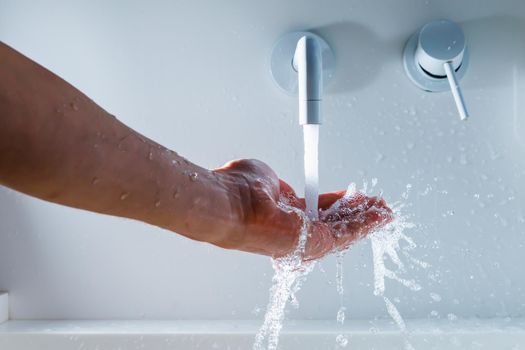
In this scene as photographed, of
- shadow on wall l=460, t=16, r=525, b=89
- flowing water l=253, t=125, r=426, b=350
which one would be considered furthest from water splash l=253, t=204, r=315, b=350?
shadow on wall l=460, t=16, r=525, b=89

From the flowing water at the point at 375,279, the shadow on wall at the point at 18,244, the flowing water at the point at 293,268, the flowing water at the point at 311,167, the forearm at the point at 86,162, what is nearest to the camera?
the forearm at the point at 86,162

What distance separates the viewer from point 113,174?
51 cm

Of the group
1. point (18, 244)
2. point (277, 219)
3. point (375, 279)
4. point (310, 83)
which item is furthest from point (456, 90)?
point (18, 244)

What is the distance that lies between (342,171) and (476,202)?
9.4 inches

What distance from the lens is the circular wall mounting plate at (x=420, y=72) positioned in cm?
103

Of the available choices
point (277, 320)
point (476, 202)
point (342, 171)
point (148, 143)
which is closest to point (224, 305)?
point (277, 320)

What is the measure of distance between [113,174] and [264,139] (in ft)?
1.91

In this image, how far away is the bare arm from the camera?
443 mm

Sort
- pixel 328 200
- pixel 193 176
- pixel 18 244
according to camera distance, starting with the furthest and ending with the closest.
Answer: pixel 18 244
pixel 328 200
pixel 193 176

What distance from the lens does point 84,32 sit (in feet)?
3.57

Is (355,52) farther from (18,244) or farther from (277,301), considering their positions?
(18,244)

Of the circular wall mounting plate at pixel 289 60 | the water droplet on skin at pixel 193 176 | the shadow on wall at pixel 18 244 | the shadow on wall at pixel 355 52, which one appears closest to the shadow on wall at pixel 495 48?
the shadow on wall at pixel 355 52

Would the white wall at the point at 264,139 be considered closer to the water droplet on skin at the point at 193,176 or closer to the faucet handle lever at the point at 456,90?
the faucet handle lever at the point at 456,90

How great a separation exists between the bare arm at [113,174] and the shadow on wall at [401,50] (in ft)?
1.40
